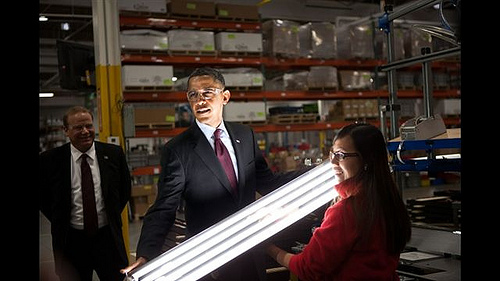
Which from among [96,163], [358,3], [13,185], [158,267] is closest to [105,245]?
[96,163]

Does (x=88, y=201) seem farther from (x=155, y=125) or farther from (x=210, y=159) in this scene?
(x=155, y=125)

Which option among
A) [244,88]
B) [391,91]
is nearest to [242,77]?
[244,88]

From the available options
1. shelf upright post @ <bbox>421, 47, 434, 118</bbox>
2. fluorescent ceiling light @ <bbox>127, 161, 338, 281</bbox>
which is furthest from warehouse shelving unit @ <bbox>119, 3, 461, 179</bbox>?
fluorescent ceiling light @ <bbox>127, 161, 338, 281</bbox>

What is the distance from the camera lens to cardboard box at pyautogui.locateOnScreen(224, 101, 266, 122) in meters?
8.92

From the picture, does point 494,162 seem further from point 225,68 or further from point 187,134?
point 225,68

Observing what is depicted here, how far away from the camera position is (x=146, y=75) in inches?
327

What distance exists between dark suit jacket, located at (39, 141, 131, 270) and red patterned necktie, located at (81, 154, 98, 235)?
0.10m

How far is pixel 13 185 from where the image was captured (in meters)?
0.78

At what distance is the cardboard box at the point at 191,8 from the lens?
341 inches

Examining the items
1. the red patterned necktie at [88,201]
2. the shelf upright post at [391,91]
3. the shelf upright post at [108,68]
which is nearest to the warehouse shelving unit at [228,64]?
the shelf upright post at [108,68]

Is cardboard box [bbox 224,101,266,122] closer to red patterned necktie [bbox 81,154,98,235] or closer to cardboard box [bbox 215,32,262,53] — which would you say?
cardboard box [bbox 215,32,262,53]

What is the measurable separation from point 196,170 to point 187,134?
20cm

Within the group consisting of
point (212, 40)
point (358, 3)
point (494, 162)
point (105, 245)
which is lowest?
point (105, 245)

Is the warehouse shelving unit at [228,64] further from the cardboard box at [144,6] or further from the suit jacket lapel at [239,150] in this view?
A: the suit jacket lapel at [239,150]
